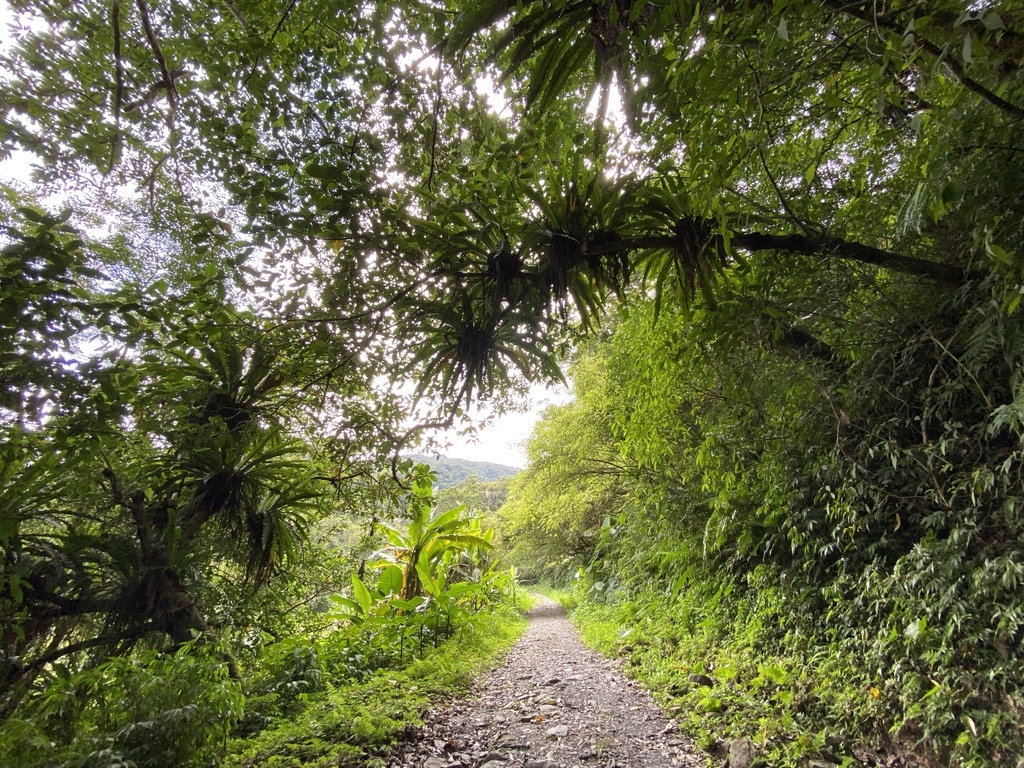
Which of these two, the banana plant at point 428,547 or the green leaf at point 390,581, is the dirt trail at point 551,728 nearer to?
the banana plant at point 428,547

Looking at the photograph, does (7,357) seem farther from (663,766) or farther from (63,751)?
(663,766)

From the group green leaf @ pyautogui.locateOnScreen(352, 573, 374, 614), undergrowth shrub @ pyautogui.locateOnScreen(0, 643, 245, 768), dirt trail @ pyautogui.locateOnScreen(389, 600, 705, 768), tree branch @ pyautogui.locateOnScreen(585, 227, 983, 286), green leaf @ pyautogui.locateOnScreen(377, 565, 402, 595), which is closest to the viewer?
undergrowth shrub @ pyautogui.locateOnScreen(0, 643, 245, 768)

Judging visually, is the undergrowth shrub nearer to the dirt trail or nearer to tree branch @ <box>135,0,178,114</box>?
the dirt trail

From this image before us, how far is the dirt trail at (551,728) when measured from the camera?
2.80 meters

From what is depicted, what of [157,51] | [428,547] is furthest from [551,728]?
[157,51]

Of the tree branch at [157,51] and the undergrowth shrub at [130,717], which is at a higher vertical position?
the tree branch at [157,51]

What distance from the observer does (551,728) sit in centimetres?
330

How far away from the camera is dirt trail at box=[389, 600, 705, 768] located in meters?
2.80

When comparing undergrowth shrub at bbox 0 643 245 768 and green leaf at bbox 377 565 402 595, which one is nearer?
undergrowth shrub at bbox 0 643 245 768

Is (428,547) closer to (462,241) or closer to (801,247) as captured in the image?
(462,241)

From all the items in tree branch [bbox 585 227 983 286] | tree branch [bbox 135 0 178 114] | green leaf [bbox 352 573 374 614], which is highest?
tree branch [bbox 135 0 178 114]

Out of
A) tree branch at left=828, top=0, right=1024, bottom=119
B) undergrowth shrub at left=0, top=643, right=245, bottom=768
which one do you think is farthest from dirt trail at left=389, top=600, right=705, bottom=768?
tree branch at left=828, top=0, right=1024, bottom=119

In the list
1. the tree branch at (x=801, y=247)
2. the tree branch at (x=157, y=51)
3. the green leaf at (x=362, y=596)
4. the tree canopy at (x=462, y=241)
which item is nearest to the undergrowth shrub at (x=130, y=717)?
the tree canopy at (x=462, y=241)

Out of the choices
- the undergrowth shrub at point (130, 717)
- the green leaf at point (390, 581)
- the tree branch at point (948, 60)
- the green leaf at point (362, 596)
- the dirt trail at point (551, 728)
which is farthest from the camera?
the green leaf at point (390, 581)
